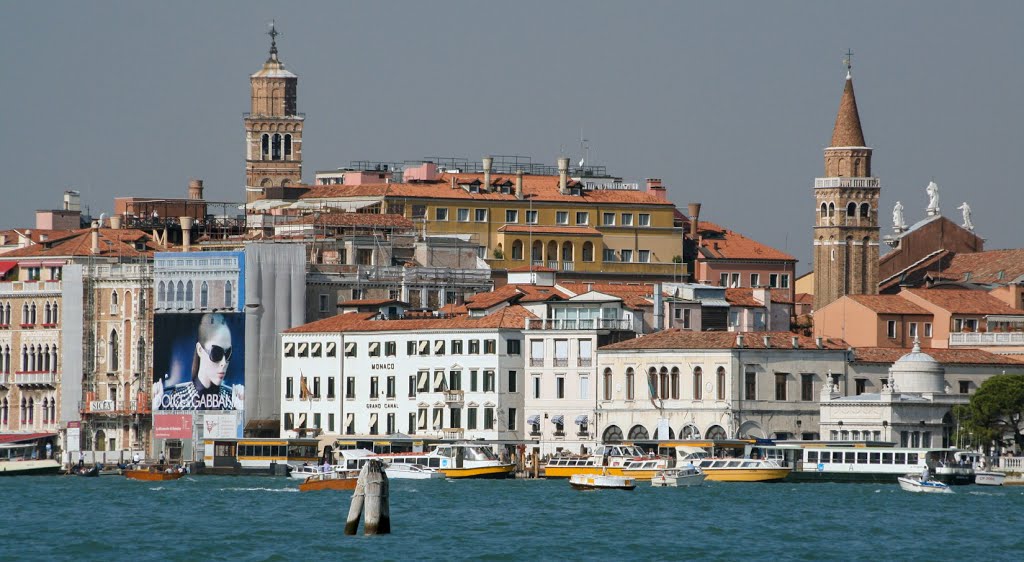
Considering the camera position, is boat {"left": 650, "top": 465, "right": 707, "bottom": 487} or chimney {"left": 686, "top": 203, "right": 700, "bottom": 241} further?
chimney {"left": 686, "top": 203, "right": 700, "bottom": 241}

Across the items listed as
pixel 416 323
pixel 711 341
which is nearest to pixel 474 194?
pixel 416 323

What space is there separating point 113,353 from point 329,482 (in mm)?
26269

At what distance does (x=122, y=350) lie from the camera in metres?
121

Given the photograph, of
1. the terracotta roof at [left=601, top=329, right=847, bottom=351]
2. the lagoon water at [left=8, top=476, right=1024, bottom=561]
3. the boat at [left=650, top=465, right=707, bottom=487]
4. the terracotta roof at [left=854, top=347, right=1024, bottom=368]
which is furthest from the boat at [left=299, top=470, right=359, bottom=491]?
the terracotta roof at [left=854, top=347, right=1024, bottom=368]

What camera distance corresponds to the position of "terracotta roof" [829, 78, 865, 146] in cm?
13188

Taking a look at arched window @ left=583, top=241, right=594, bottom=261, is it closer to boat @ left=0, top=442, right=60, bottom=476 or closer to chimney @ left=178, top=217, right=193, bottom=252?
chimney @ left=178, top=217, right=193, bottom=252

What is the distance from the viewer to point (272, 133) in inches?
5989

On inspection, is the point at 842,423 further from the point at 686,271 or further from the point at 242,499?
the point at 686,271

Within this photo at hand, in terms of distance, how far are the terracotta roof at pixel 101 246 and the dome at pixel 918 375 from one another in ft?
121

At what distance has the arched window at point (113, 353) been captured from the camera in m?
121

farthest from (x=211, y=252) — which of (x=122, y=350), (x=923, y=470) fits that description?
(x=923, y=470)

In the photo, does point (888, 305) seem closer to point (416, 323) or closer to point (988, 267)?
→ point (988, 267)

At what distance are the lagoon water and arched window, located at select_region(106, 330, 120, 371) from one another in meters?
20.3

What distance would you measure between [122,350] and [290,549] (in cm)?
5069
